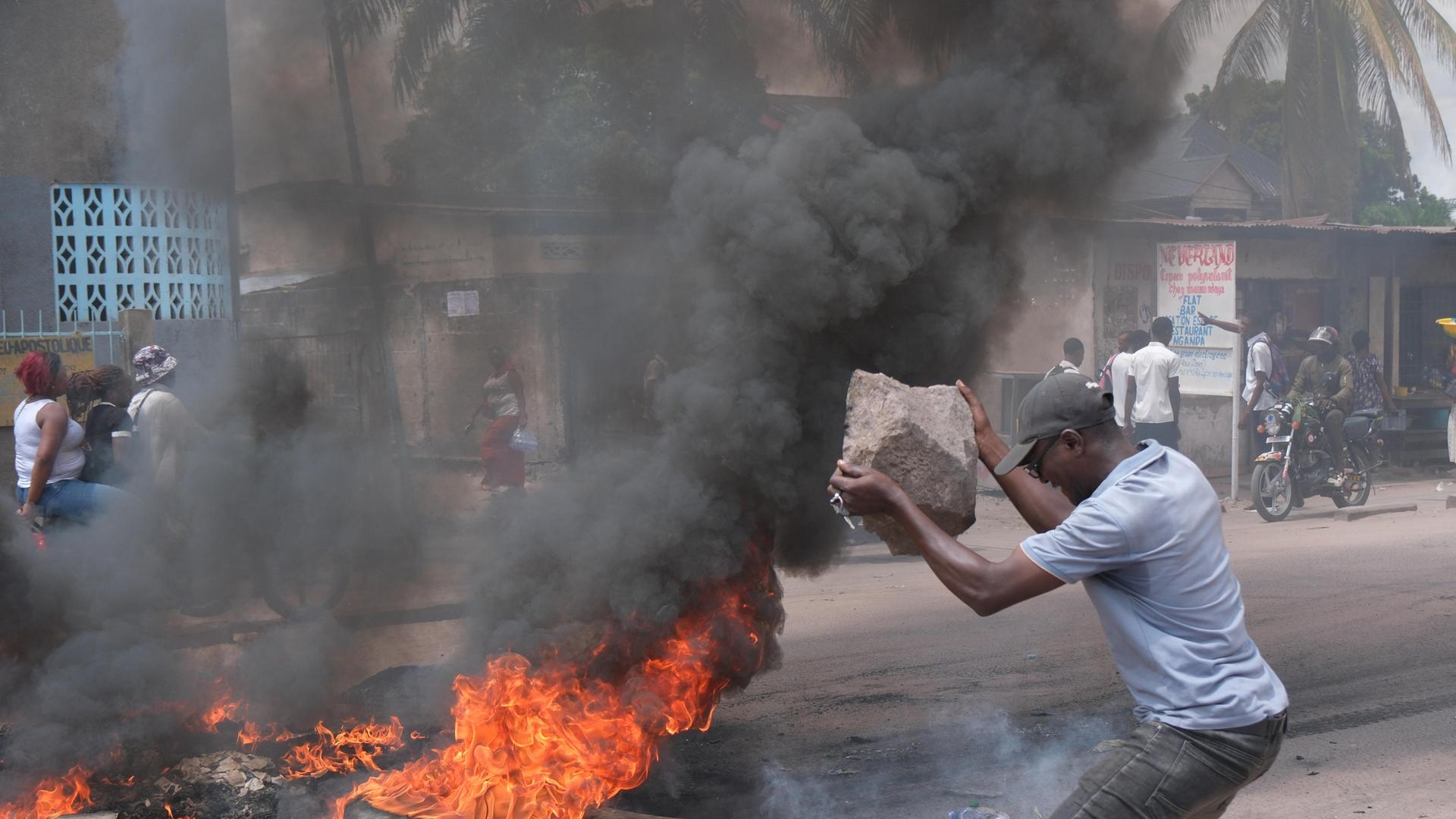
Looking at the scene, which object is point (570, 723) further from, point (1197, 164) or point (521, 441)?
point (1197, 164)

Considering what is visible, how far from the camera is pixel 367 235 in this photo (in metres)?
9.05

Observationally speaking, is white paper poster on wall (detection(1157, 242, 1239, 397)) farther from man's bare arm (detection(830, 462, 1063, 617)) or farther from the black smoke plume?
man's bare arm (detection(830, 462, 1063, 617))

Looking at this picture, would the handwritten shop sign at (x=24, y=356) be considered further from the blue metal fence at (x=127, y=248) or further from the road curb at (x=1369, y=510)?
the road curb at (x=1369, y=510)

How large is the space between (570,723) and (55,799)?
2.10 m

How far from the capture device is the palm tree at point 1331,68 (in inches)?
787

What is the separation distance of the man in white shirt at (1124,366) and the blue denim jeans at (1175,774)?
8.67 meters

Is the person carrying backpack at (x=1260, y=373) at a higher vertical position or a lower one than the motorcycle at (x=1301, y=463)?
higher

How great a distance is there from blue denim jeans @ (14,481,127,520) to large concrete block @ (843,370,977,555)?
4.57 m

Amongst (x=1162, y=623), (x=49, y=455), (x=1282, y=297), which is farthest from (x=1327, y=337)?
(x=49, y=455)

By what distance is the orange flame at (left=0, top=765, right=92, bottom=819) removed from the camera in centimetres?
443

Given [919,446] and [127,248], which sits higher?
[127,248]

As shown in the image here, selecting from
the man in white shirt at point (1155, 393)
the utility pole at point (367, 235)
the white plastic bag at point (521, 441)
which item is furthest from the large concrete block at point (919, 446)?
the white plastic bag at point (521, 441)

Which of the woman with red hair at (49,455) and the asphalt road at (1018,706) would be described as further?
the woman with red hair at (49,455)

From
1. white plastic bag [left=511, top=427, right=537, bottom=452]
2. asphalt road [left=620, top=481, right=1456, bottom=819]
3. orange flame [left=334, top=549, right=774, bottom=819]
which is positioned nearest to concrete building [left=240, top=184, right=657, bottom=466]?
white plastic bag [left=511, top=427, right=537, bottom=452]
